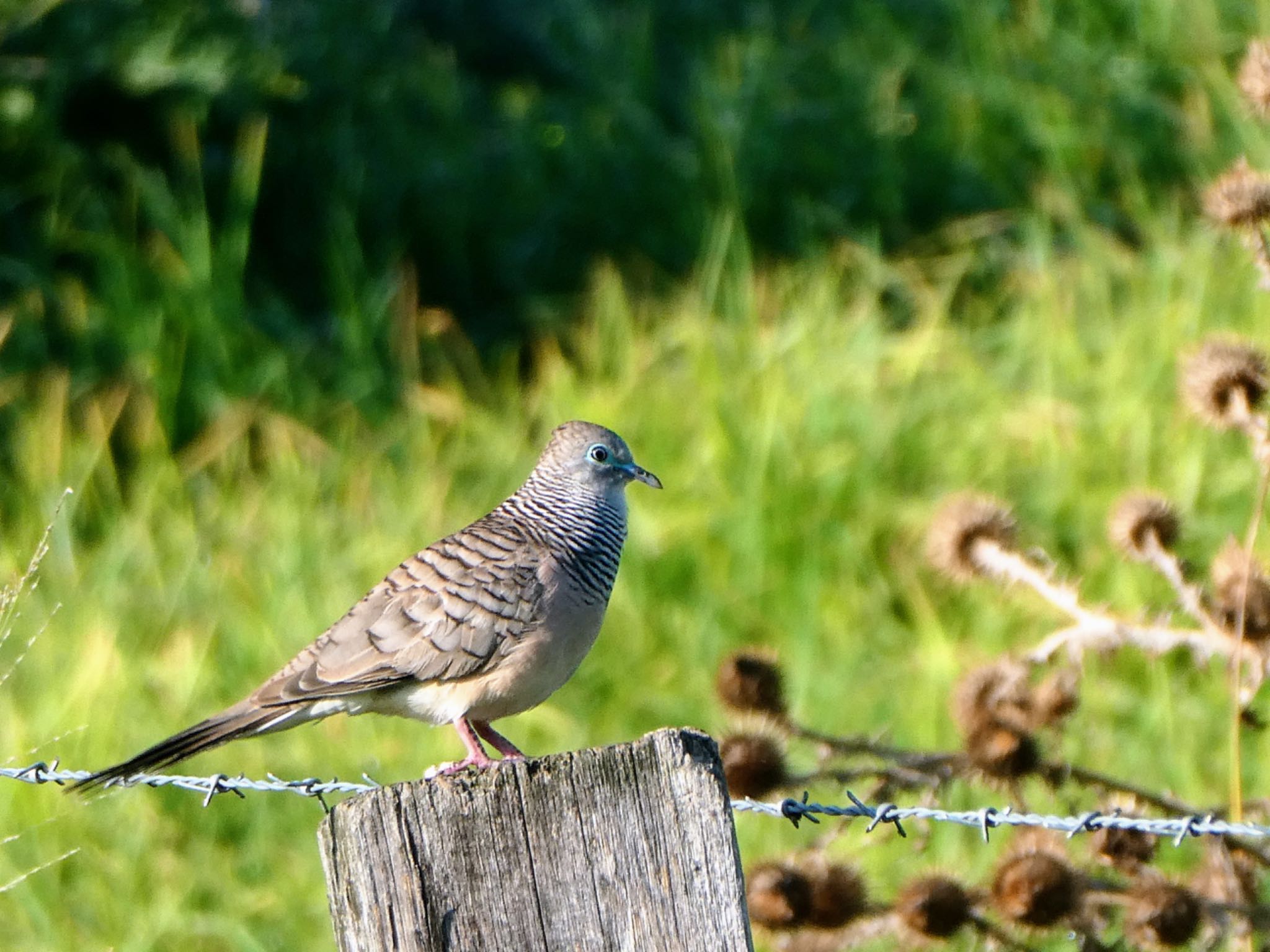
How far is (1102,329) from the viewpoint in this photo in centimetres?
724

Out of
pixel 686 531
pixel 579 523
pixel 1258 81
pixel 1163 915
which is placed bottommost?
pixel 1163 915

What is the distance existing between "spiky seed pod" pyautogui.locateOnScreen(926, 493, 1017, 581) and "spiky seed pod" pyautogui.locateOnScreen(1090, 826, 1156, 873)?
77cm

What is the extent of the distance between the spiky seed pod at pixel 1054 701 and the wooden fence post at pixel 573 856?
1.67 m

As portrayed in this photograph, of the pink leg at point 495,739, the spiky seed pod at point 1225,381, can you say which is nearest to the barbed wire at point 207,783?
the pink leg at point 495,739

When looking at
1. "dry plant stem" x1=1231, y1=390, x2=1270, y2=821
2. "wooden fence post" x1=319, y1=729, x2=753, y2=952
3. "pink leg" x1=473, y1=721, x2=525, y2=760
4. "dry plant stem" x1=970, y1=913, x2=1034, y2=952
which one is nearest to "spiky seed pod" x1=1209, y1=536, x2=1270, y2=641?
"dry plant stem" x1=1231, y1=390, x2=1270, y2=821

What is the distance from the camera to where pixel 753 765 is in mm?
3605

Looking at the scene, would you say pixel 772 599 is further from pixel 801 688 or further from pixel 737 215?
pixel 737 215

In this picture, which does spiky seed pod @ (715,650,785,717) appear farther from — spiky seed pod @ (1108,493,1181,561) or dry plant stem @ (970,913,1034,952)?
spiky seed pod @ (1108,493,1181,561)

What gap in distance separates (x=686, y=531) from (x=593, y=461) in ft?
8.06

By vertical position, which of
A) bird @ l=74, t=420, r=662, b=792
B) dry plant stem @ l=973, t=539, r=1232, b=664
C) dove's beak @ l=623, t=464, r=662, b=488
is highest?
dove's beak @ l=623, t=464, r=662, b=488

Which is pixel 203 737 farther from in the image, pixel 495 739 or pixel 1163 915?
pixel 1163 915

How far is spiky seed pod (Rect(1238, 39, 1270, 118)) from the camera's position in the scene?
369cm

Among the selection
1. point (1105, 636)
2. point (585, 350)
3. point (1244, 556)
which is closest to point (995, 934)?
point (1105, 636)

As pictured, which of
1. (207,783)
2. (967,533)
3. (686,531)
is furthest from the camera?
(686,531)
